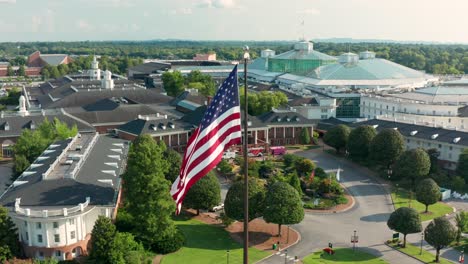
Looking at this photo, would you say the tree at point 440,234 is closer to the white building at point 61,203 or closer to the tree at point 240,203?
the tree at point 240,203

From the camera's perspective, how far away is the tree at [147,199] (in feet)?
146

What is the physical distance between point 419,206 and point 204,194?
25.9 m

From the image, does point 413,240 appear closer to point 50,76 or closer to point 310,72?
point 310,72

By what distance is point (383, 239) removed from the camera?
4984 cm

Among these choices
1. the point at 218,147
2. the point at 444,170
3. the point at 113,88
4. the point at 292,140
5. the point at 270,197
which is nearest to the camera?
the point at 218,147

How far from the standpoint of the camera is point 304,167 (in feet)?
224

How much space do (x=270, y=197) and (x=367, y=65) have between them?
93.4 metres

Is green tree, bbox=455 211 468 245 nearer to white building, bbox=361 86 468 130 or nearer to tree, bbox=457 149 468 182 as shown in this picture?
tree, bbox=457 149 468 182

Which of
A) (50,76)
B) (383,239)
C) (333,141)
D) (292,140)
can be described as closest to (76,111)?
(292,140)

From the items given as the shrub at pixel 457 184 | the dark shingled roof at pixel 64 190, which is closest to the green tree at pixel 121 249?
the dark shingled roof at pixel 64 190

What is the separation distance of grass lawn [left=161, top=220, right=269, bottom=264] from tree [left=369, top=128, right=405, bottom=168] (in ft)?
95.6

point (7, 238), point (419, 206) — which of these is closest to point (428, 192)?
point (419, 206)

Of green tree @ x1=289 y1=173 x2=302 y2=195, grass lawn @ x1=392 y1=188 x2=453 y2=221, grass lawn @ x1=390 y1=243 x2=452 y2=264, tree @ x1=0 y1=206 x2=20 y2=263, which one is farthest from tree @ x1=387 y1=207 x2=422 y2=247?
tree @ x1=0 y1=206 x2=20 y2=263

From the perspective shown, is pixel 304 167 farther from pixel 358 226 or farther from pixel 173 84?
pixel 173 84
